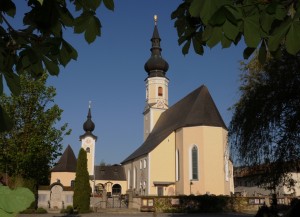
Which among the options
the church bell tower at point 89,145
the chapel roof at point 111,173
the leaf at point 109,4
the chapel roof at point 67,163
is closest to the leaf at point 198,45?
the leaf at point 109,4

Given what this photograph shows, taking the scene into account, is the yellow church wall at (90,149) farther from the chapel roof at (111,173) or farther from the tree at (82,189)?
the tree at (82,189)

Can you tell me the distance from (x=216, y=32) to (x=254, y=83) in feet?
39.9

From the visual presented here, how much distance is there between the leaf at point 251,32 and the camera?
231 centimetres

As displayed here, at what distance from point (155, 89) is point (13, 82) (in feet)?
177

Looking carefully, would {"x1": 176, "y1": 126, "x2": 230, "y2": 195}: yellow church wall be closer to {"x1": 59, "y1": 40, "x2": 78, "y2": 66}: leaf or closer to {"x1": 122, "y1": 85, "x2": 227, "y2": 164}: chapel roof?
{"x1": 122, "y1": 85, "x2": 227, "y2": 164}: chapel roof

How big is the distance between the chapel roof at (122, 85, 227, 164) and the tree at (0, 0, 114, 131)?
126 ft

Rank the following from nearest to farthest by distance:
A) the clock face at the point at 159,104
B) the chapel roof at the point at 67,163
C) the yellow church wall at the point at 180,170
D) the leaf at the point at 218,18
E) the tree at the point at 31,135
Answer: the leaf at the point at 218,18 < the tree at the point at 31,135 < the yellow church wall at the point at 180,170 < the clock face at the point at 159,104 < the chapel roof at the point at 67,163

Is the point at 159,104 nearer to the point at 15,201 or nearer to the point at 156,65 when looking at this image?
the point at 156,65

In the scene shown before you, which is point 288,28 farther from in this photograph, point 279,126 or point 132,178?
point 132,178

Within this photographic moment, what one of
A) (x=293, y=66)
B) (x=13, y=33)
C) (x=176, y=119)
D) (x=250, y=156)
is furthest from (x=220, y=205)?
(x=13, y=33)

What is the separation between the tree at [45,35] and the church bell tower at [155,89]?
2116 inches

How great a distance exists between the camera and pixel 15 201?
1497mm

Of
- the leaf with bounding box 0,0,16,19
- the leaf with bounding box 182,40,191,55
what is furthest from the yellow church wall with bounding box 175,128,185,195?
the leaf with bounding box 0,0,16,19

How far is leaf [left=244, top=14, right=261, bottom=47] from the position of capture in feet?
7.58
